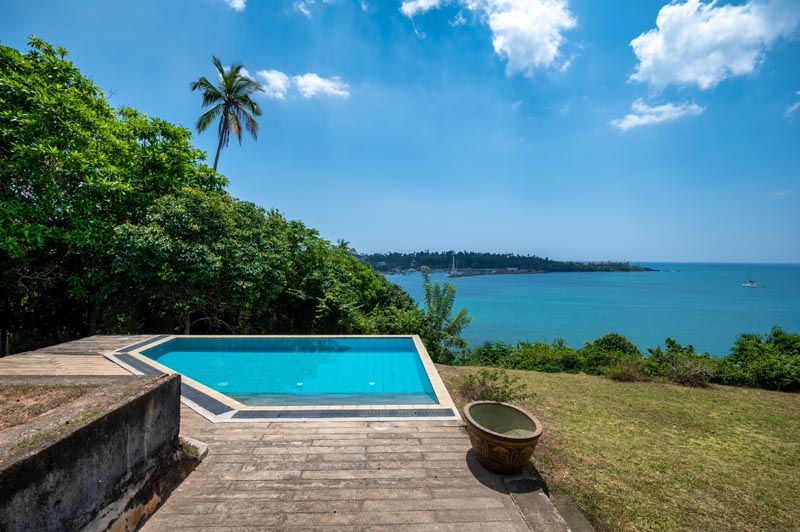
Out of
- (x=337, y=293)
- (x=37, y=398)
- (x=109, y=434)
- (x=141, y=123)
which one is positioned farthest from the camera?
(x=337, y=293)

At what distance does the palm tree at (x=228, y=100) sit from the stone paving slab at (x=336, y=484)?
14.2 metres

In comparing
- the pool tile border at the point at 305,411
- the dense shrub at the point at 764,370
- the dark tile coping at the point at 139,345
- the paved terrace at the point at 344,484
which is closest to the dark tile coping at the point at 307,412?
the pool tile border at the point at 305,411

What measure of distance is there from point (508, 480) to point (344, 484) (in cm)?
152

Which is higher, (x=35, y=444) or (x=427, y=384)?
(x=35, y=444)

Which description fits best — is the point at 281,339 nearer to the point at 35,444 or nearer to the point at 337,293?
the point at 337,293

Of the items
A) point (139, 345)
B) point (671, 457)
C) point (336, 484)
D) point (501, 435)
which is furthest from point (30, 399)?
point (671, 457)

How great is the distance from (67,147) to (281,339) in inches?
264

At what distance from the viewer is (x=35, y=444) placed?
1746 mm

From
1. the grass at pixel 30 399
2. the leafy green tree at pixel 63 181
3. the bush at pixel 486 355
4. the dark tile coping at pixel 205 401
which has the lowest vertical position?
the bush at pixel 486 355

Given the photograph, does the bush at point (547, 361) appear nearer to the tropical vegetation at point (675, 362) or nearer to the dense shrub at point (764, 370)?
the tropical vegetation at point (675, 362)

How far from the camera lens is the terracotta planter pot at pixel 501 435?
2.97m

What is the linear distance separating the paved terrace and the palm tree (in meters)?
14.1

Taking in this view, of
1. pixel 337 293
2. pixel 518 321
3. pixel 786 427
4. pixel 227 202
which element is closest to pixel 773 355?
pixel 786 427

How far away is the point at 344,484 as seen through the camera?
9.43ft
